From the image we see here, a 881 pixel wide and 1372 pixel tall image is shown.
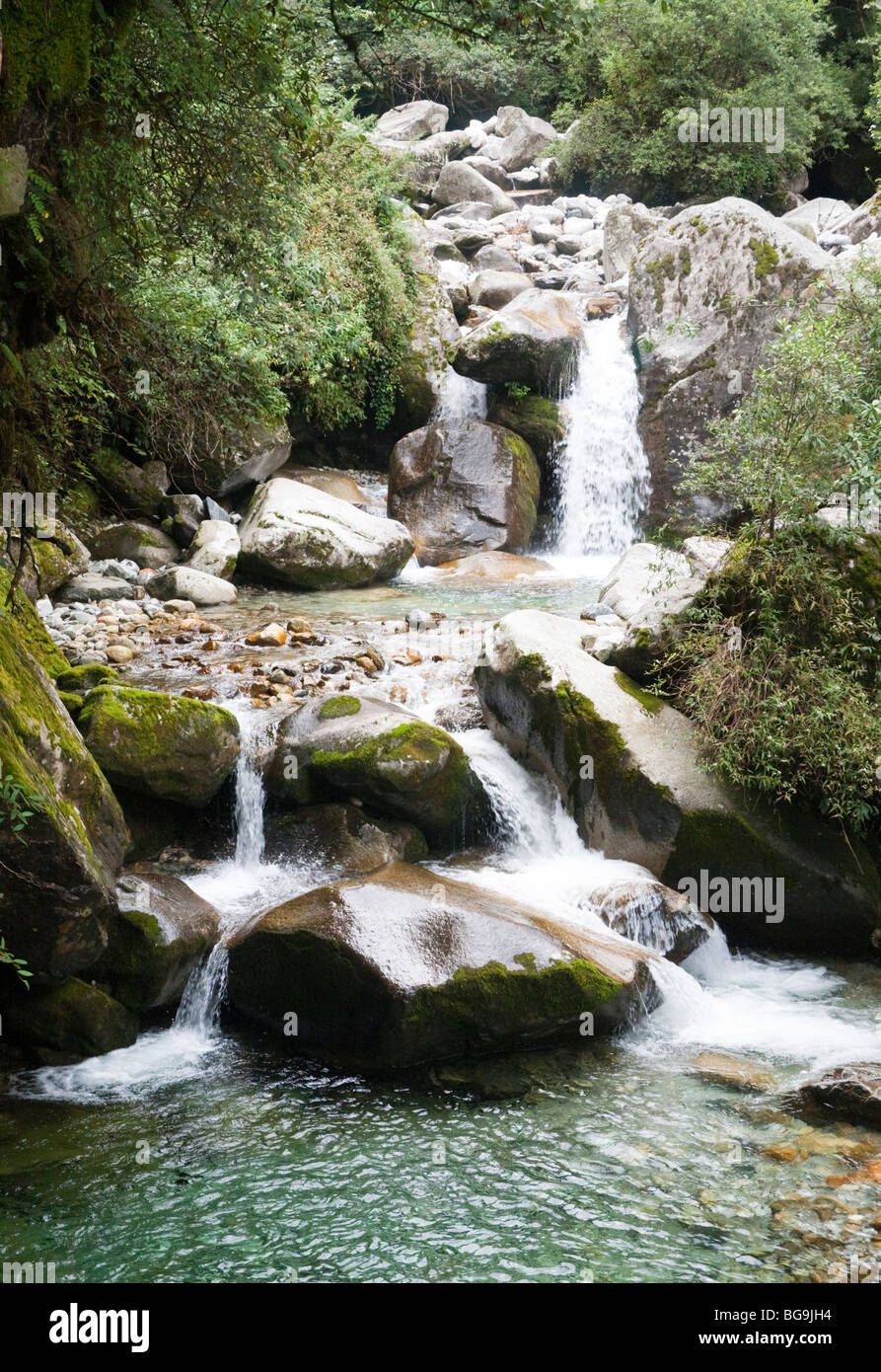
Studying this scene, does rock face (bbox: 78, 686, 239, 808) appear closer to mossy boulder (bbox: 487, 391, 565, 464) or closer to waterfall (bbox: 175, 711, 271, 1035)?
waterfall (bbox: 175, 711, 271, 1035)

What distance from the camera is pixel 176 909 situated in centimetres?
625

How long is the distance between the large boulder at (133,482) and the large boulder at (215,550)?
0.82 metres

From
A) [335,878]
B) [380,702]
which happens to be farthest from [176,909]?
[380,702]

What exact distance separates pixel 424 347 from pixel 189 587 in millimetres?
7748

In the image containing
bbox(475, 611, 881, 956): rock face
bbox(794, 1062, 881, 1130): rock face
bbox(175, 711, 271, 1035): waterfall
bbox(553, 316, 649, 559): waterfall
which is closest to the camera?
bbox(794, 1062, 881, 1130): rock face

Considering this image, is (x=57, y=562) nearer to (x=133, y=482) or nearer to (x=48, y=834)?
(x=133, y=482)

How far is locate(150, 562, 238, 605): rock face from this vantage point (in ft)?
38.6

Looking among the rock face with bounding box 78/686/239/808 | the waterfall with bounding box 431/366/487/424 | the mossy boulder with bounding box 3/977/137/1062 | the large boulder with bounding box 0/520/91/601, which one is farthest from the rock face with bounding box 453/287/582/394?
the mossy boulder with bounding box 3/977/137/1062

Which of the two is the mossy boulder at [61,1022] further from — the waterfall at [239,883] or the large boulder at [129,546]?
the large boulder at [129,546]

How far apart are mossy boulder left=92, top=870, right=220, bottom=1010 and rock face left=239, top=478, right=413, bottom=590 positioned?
22.4 ft

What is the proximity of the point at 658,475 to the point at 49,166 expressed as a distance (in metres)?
11.8

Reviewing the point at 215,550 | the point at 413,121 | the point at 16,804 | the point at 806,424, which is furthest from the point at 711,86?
the point at 16,804

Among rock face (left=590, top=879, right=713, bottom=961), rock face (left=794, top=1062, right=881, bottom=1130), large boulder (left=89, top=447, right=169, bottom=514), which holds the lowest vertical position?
rock face (left=794, top=1062, right=881, bottom=1130)

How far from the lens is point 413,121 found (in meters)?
32.9
